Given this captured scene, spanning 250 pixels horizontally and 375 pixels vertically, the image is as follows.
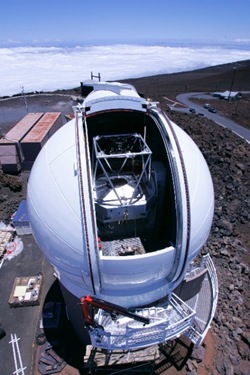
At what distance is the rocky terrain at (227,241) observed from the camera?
1241cm

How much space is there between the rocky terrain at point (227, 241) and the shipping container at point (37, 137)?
2284 mm

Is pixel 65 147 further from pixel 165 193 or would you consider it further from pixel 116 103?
pixel 165 193

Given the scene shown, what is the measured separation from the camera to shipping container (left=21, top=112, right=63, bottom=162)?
26312 millimetres

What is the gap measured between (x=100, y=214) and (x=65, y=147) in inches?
111

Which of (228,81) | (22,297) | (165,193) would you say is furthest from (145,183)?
(228,81)

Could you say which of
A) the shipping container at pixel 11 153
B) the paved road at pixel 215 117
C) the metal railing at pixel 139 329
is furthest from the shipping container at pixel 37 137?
the paved road at pixel 215 117

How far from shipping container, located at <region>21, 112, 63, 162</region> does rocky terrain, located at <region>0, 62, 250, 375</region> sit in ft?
7.49

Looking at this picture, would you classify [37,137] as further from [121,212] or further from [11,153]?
[121,212]

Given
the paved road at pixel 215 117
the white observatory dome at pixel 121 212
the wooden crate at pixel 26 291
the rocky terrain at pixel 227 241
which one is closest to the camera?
the white observatory dome at pixel 121 212

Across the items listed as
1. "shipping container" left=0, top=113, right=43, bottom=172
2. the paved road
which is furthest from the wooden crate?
the paved road

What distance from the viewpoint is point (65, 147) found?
9.06 meters

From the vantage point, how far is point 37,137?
2755cm

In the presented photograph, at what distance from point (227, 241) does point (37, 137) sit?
20.8 meters

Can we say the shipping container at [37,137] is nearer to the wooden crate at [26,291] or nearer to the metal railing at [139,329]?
the wooden crate at [26,291]
